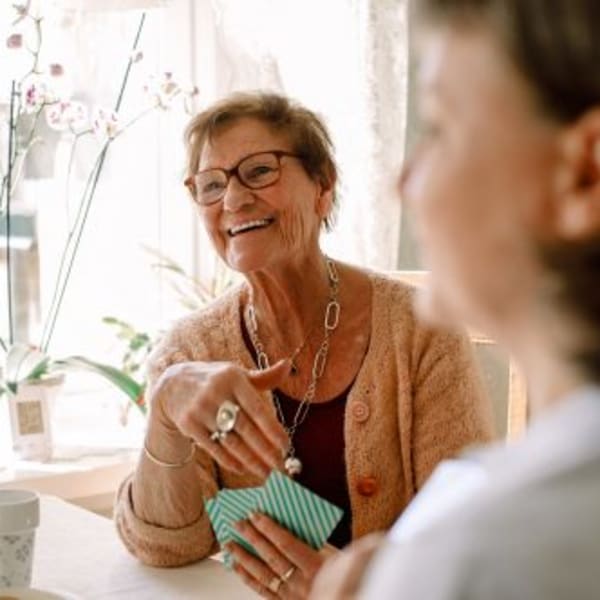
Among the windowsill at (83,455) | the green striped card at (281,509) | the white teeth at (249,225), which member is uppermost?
the white teeth at (249,225)

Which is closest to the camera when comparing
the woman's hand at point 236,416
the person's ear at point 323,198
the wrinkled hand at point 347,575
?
the wrinkled hand at point 347,575

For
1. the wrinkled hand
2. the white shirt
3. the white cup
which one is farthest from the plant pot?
the white shirt

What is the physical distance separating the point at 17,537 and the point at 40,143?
4.92 ft

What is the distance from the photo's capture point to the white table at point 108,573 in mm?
1477

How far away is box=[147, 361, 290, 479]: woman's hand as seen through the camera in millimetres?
1387

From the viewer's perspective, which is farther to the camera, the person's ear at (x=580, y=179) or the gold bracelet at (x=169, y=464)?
the gold bracelet at (x=169, y=464)

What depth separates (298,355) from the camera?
1.80 meters

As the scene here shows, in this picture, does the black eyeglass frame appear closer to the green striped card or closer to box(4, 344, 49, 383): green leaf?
the green striped card

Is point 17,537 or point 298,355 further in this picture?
point 298,355

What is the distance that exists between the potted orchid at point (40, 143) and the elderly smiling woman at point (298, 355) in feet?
2.06

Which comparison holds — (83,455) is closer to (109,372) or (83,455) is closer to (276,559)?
(109,372)

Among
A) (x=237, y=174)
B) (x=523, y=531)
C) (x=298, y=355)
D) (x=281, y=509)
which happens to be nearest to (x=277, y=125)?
(x=237, y=174)

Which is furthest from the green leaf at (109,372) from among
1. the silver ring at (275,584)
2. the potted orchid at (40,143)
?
the silver ring at (275,584)

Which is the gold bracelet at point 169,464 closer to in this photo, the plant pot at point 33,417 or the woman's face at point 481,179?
the plant pot at point 33,417
